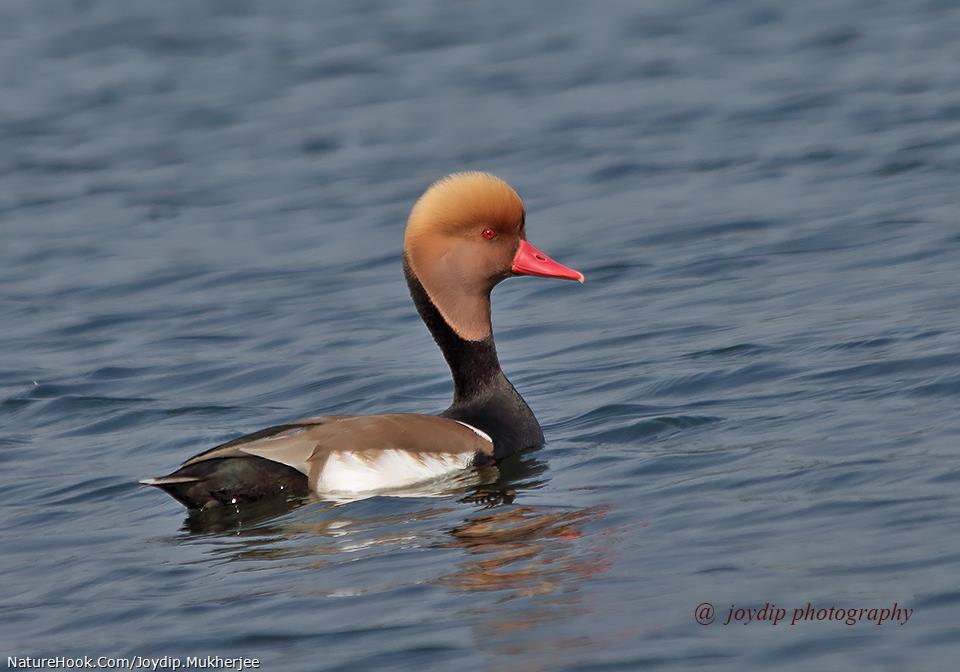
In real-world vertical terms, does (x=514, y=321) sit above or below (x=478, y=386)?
below

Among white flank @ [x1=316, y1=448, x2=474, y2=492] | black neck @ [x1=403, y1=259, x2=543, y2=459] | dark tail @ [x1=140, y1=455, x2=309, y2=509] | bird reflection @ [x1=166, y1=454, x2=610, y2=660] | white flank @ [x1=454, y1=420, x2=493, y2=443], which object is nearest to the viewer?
bird reflection @ [x1=166, y1=454, x2=610, y2=660]

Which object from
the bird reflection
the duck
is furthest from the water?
the duck

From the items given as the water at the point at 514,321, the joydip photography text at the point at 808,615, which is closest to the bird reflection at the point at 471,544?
the water at the point at 514,321

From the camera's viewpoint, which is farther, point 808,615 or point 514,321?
point 514,321

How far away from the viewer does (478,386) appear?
7.71 metres

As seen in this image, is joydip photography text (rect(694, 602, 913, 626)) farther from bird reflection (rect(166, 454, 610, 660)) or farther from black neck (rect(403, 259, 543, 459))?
black neck (rect(403, 259, 543, 459))

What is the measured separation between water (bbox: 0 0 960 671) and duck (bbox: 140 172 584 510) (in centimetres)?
18

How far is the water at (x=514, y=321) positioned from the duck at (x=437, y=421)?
0.18 m

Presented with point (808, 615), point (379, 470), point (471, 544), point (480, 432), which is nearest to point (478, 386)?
point (480, 432)

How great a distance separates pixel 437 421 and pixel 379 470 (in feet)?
1.62

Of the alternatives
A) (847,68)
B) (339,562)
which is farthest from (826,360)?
(847,68)

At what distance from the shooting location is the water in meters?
5.30

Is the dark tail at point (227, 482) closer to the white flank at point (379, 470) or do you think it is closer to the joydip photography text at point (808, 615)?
the white flank at point (379, 470)

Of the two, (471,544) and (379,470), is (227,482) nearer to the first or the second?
(379,470)
